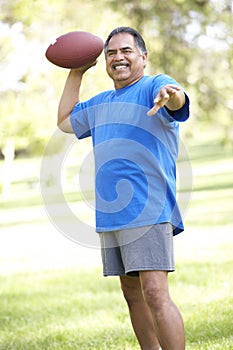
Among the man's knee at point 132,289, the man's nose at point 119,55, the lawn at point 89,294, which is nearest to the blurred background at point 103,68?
the lawn at point 89,294

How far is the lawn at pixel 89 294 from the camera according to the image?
5.01 m

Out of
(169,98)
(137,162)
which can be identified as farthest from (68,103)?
(169,98)

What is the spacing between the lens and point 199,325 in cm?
512

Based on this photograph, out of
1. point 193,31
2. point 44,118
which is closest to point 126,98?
point 193,31

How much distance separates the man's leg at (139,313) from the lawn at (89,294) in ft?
1.80

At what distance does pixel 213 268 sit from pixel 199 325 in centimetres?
285

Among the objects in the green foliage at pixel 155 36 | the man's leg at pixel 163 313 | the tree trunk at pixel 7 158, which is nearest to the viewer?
the man's leg at pixel 163 313

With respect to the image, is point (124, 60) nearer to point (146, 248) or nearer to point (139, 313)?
point (146, 248)

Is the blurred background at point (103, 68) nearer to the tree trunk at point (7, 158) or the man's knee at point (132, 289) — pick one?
the tree trunk at point (7, 158)

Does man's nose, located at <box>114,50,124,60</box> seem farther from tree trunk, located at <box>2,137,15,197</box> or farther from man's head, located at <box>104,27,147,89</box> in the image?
tree trunk, located at <box>2,137,15,197</box>

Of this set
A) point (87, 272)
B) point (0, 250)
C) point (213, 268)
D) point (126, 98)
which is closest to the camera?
point (126, 98)

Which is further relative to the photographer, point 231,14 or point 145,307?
point 231,14

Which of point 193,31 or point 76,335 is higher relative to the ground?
point 193,31

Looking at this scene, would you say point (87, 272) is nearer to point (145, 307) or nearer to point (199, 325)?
point (199, 325)
